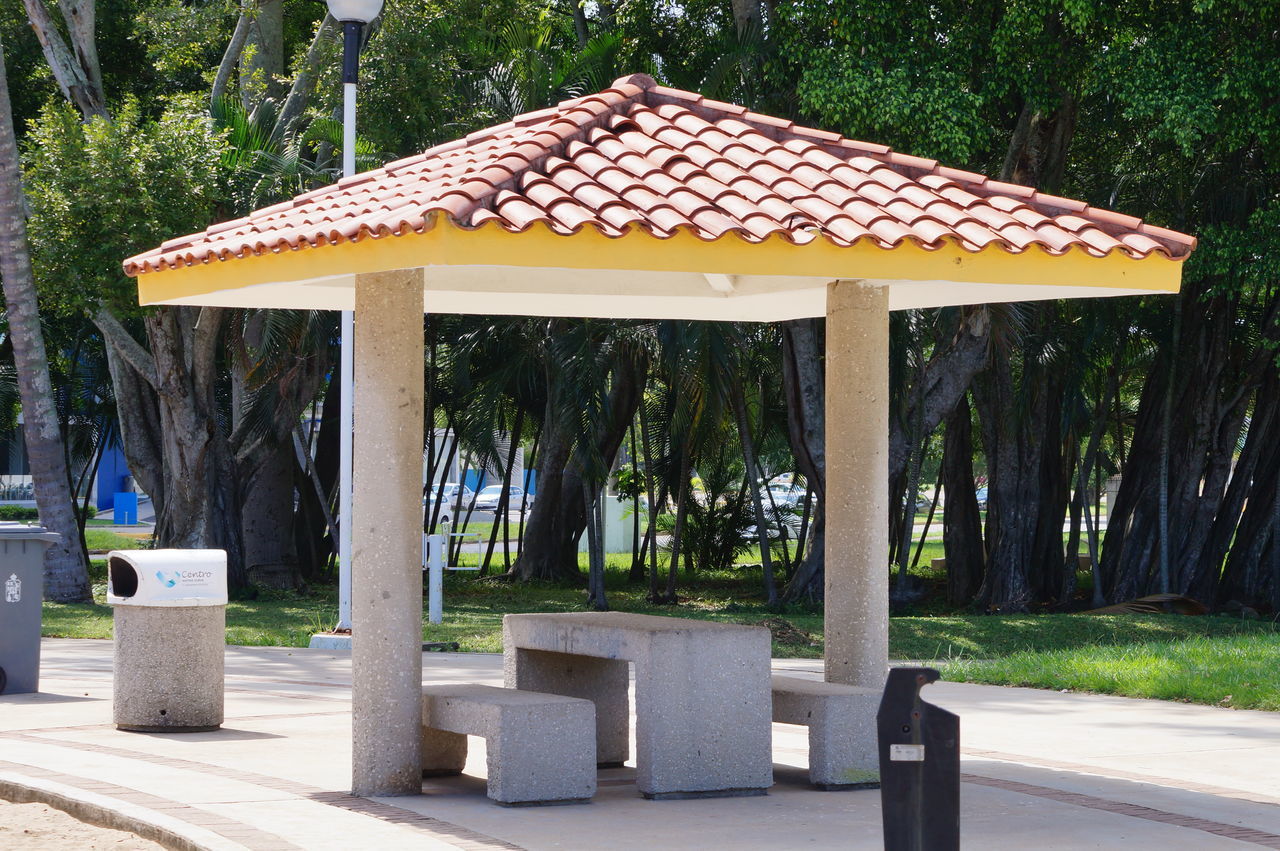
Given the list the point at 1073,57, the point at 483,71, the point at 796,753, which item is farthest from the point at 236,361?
the point at 796,753

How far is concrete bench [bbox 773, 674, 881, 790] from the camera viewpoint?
7410 mm

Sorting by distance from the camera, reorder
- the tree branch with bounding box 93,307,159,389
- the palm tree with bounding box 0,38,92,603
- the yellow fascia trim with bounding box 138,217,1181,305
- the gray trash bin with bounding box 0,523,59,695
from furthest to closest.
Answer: the tree branch with bounding box 93,307,159,389
the palm tree with bounding box 0,38,92,603
the gray trash bin with bounding box 0,523,59,695
the yellow fascia trim with bounding box 138,217,1181,305

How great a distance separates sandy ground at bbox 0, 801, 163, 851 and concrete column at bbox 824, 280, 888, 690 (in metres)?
3.59

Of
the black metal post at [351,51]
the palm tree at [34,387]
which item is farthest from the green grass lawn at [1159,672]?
the palm tree at [34,387]

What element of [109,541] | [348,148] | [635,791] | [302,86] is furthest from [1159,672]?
[109,541]

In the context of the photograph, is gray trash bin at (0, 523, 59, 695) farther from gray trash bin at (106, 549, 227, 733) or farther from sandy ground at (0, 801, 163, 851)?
sandy ground at (0, 801, 163, 851)

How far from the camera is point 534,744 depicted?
6.99 metres

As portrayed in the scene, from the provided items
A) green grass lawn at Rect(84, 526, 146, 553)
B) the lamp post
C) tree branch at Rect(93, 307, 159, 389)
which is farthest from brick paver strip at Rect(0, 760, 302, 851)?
green grass lawn at Rect(84, 526, 146, 553)

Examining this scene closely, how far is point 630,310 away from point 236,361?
42.2 feet

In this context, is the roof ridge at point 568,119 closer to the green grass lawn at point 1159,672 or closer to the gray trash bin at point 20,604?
the gray trash bin at point 20,604

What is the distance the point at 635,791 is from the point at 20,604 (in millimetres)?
5376

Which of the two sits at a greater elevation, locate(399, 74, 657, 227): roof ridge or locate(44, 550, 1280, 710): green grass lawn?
locate(399, 74, 657, 227): roof ridge

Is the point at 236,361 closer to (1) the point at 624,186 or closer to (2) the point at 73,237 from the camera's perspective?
(2) the point at 73,237

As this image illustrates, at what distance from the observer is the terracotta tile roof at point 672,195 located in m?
6.59
